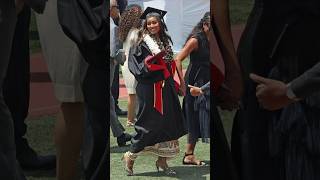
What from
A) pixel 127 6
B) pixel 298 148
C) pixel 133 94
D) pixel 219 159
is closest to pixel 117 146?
pixel 133 94

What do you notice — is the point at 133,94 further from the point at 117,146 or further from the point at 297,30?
the point at 297,30

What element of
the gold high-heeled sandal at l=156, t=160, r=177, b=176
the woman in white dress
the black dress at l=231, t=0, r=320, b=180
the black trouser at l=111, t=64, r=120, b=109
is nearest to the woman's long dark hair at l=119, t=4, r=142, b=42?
the woman in white dress

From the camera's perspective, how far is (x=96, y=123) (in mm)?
2959

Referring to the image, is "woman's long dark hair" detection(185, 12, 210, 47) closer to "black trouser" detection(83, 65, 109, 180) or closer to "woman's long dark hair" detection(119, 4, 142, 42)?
"woman's long dark hair" detection(119, 4, 142, 42)

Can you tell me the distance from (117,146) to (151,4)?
72 cm

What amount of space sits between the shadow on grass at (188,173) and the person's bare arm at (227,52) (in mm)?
329

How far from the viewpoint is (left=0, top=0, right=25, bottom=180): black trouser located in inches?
118

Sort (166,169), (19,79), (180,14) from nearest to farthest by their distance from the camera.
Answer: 1. (180,14)
2. (166,169)
3. (19,79)

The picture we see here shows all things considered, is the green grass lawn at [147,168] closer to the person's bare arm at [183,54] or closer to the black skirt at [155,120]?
the black skirt at [155,120]

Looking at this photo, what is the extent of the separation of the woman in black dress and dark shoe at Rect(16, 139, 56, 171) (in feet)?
2.31

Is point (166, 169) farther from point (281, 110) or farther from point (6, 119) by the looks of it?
point (6, 119)

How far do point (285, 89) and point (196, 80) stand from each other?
430 millimetres

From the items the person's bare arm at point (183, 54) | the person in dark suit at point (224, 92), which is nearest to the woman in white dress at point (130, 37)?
the person's bare arm at point (183, 54)

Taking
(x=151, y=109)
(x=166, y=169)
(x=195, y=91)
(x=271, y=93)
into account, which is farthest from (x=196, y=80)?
(x=166, y=169)
